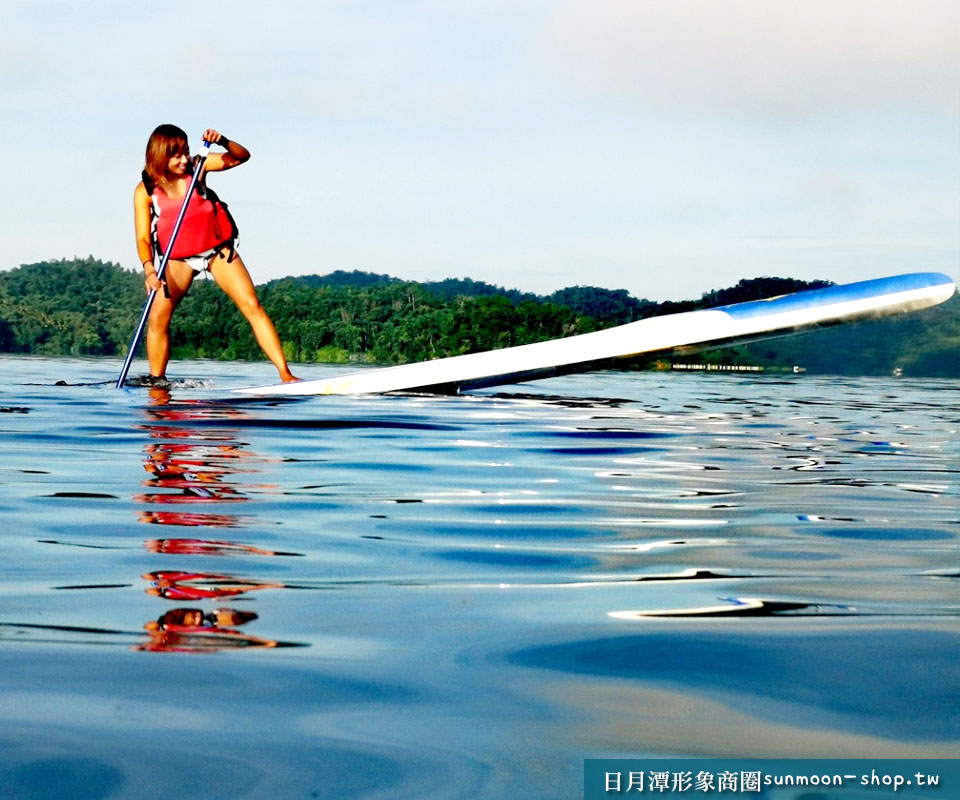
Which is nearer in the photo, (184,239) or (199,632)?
(199,632)

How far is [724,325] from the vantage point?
7.95 meters

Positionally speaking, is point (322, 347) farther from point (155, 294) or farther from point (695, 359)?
point (155, 294)

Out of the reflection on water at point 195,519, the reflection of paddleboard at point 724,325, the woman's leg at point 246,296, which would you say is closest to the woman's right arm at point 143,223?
the woman's leg at point 246,296

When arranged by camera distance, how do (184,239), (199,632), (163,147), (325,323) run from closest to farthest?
(199,632)
(163,147)
(184,239)
(325,323)

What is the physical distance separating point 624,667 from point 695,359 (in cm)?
3069

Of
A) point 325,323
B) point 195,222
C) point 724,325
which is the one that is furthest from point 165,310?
point 325,323

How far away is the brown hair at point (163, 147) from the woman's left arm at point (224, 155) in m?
0.23

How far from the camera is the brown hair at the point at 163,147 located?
9109mm

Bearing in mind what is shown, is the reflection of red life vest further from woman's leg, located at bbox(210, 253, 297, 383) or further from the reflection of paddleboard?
the reflection of paddleboard

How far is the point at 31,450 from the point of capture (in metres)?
5.35

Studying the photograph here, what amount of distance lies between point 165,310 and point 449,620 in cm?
747

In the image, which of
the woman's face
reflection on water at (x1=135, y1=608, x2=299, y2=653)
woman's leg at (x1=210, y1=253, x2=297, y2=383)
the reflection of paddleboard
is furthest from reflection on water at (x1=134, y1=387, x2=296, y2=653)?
the woman's face

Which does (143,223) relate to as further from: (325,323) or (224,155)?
(325,323)

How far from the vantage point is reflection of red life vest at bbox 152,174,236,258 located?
31.0 ft
